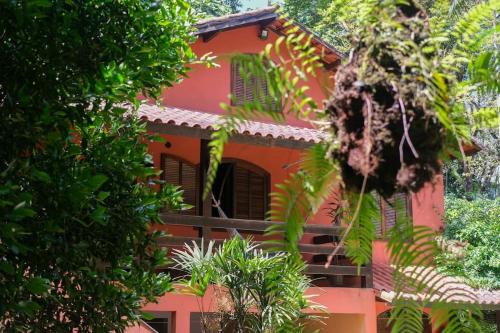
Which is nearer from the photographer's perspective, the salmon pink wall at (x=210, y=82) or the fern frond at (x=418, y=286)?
the fern frond at (x=418, y=286)

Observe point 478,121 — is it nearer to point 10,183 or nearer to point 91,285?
point 10,183

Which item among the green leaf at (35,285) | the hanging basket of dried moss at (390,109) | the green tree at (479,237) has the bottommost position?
the green leaf at (35,285)

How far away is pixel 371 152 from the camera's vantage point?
5.77 ft

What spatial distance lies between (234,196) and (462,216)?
707 centimetres

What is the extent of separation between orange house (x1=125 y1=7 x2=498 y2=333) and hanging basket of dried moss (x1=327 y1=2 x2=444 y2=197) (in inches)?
290

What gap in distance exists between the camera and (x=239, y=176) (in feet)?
40.6

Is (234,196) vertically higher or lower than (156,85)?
higher

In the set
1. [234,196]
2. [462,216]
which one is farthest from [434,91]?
[462,216]

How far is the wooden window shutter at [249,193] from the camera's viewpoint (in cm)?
1227

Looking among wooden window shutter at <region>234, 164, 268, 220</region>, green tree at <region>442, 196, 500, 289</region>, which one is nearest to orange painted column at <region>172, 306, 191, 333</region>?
wooden window shutter at <region>234, 164, 268, 220</region>

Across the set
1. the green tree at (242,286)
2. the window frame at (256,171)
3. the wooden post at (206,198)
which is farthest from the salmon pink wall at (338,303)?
the window frame at (256,171)

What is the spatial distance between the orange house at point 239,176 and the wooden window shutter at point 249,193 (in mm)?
18

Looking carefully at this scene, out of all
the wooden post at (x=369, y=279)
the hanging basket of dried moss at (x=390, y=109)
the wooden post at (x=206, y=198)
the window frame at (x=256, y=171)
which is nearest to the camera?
the hanging basket of dried moss at (x=390, y=109)

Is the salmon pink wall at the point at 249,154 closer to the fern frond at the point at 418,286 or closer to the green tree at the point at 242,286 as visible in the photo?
the green tree at the point at 242,286
